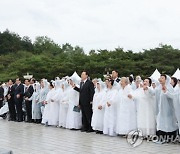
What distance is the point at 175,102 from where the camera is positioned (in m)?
9.02

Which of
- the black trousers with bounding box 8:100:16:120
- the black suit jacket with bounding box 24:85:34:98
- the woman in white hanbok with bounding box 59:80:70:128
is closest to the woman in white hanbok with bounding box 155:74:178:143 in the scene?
the woman in white hanbok with bounding box 59:80:70:128

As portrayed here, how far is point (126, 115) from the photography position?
1050 cm

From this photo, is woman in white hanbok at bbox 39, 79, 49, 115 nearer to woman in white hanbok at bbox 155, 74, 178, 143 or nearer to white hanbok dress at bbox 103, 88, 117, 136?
white hanbok dress at bbox 103, 88, 117, 136

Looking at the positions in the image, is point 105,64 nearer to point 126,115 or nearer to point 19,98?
point 19,98

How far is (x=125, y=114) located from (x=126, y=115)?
0.04 m

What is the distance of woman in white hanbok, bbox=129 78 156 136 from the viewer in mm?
9953

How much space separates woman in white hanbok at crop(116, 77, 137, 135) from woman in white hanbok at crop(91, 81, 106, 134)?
733 millimetres

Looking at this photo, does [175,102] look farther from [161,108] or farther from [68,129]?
[68,129]

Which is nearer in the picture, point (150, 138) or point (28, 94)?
point (150, 138)

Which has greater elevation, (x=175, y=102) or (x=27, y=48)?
(x=27, y=48)

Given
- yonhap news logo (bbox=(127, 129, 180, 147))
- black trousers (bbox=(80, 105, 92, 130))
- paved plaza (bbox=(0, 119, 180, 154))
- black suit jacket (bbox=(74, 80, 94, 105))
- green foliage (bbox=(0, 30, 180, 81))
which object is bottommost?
paved plaza (bbox=(0, 119, 180, 154))

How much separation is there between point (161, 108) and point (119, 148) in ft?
5.04

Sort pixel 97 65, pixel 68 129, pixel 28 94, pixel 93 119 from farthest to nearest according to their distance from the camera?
pixel 97 65
pixel 28 94
pixel 68 129
pixel 93 119

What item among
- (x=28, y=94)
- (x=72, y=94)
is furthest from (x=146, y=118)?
(x=28, y=94)
